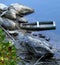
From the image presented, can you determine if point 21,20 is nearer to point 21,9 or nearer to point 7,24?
point 21,9

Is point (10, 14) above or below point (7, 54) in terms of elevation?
above

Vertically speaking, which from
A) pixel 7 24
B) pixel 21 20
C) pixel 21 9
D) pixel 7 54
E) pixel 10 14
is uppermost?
pixel 21 9

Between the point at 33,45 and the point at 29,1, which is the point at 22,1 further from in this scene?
the point at 33,45

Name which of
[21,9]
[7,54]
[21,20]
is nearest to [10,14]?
[21,20]

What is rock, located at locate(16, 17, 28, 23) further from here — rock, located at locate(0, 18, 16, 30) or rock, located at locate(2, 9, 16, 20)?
rock, located at locate(0, 18, 16, 30)

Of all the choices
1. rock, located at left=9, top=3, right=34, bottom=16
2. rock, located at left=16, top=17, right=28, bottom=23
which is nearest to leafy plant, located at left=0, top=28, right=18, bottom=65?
rock, located at left=16, top=17, right=28, bottom=23

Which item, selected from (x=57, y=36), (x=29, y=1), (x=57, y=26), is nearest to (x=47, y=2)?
(x=29, y=1)

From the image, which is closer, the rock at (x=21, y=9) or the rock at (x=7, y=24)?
the rock at (x=7, y=24)

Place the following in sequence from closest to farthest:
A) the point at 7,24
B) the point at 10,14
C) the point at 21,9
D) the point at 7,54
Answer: the point at 7,54 < the point at 7,24 < the point at 10,14 < the point at 21,9

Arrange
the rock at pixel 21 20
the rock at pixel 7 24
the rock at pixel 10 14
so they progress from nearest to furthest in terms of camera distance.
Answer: the rock at pixel 7 24 → the rock at pixel 10 14 → the rock at pixel 21 20

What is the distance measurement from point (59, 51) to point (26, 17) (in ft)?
18.4

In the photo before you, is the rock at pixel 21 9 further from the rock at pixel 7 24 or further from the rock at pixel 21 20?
the rock at pixel 7 24

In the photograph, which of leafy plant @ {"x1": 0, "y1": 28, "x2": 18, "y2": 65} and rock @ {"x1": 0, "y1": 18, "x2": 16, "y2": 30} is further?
rock @ {"x1": 0, "y1": 18, "x2": 16, "y2": 30}

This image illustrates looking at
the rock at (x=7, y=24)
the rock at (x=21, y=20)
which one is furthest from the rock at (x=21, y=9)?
the rock at (x=7, y=24)
